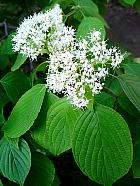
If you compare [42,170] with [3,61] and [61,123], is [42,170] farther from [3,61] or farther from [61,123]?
[3,61]

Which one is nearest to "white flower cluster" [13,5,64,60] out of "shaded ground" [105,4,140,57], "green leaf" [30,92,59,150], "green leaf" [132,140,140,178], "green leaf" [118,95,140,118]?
"green leaf" [30,92,59,150]

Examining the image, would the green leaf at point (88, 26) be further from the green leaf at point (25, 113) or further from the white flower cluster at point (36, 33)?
the green leaf at point (25, 113)

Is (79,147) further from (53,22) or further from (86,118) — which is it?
(53,22)

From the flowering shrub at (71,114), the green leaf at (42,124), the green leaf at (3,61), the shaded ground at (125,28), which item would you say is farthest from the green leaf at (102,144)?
the shaded ground at (125,28)

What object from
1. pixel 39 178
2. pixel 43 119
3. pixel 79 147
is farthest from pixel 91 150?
pixel 39 178

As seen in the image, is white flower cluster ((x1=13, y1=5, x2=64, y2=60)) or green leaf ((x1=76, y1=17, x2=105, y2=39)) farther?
green leaf ((x1=76, y1=17, x2=105, y2=39))

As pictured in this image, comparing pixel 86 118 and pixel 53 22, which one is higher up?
pixel 53 22

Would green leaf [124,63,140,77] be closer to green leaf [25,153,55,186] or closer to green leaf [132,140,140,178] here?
green leaf [132,140,140,178]
